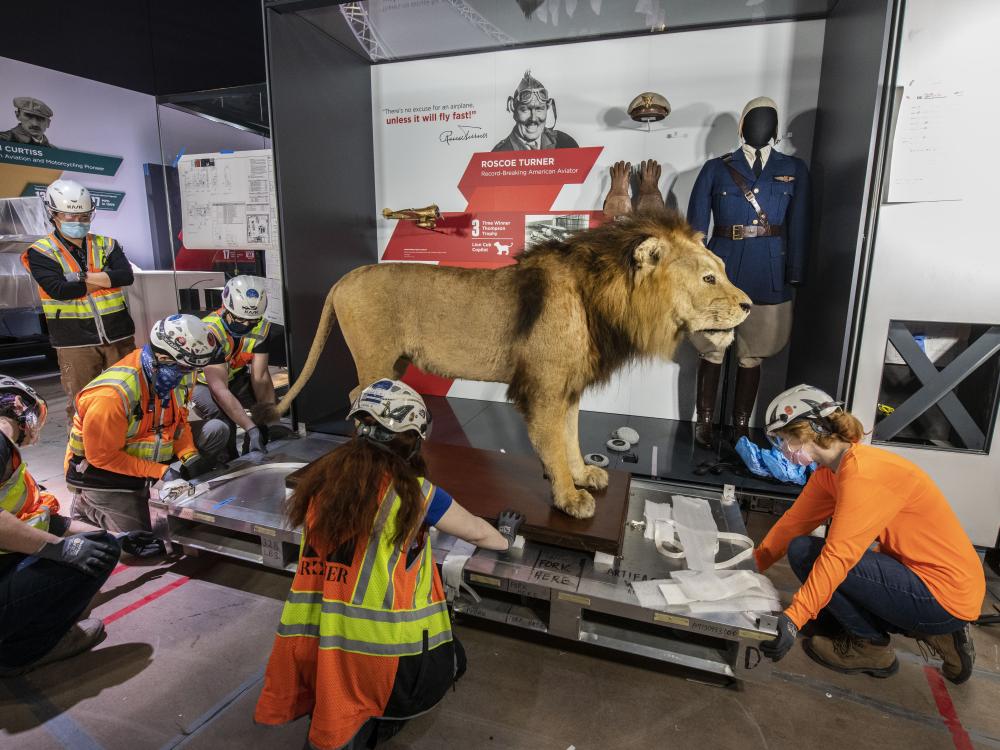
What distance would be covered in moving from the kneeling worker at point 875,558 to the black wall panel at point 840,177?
119 centimetres

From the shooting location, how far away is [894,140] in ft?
8.67

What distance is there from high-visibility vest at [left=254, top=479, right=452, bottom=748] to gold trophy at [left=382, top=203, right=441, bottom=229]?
3283 mm

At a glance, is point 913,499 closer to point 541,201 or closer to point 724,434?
point 724,434

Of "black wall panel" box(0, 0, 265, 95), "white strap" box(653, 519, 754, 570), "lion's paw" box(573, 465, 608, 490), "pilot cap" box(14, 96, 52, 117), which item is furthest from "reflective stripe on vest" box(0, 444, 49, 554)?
"pilot cap" box(14, 96, 52, 117)

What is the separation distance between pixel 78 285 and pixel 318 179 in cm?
188

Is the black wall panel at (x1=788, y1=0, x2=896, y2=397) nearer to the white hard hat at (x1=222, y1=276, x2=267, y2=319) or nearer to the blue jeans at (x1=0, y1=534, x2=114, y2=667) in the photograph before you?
the white hard hat at (x1=222, y1=276, x2=267, y2=319)

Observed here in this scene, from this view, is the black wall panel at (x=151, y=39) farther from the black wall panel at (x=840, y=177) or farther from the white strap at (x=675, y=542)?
the white strap at (x=675, y=542)

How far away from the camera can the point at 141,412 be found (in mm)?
2779

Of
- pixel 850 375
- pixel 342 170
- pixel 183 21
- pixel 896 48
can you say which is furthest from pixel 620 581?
pixel 183 21

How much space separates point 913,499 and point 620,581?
1.10 m

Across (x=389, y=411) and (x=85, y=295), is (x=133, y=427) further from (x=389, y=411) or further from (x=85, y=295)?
(x=389, y=411)

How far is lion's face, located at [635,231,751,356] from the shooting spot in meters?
2.00

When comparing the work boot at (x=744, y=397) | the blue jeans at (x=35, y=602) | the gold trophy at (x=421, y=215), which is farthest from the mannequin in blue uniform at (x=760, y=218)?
the blue jeans at (x=35, y=602)

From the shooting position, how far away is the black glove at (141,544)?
277cm
